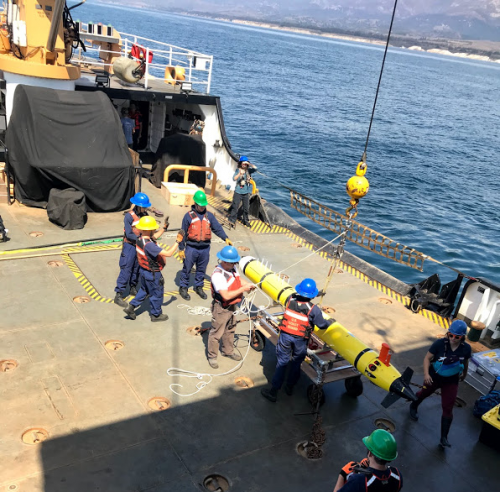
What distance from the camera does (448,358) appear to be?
20.0 feet

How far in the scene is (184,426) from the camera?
5.90m

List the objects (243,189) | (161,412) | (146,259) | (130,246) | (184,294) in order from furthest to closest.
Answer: (243,189)
(184,294)
(130,246)
(146,259)
(161,412)

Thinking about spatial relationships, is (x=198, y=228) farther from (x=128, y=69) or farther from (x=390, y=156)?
(x=390, y=156)

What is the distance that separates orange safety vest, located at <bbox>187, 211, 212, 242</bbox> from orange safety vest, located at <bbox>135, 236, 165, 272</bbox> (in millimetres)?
1097

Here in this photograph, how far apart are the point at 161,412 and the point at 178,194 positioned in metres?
7.75

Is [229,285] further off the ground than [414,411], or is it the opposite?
[229,285]

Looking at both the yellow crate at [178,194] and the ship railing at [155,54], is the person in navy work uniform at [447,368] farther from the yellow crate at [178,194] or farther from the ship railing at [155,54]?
the ship railing at [155,54]

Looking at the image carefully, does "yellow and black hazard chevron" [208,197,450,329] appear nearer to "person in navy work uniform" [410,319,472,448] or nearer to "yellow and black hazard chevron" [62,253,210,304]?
"person in navy work uniform" [410,319,472,448]

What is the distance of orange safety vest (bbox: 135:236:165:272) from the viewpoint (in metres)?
7.36

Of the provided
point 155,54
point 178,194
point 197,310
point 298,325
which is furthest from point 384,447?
Answer: point 155,54

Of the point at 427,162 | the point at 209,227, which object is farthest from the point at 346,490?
the point at 427,162

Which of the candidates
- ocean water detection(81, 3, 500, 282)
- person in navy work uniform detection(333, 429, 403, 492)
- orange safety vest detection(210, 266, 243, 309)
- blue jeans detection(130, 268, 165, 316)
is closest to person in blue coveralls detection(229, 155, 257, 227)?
blue jeans detection(130, 268, 165, 316)

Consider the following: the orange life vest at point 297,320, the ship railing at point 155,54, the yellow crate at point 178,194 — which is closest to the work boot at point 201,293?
the orange life vest at point 297,320

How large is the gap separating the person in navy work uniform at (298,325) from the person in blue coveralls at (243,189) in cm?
608
